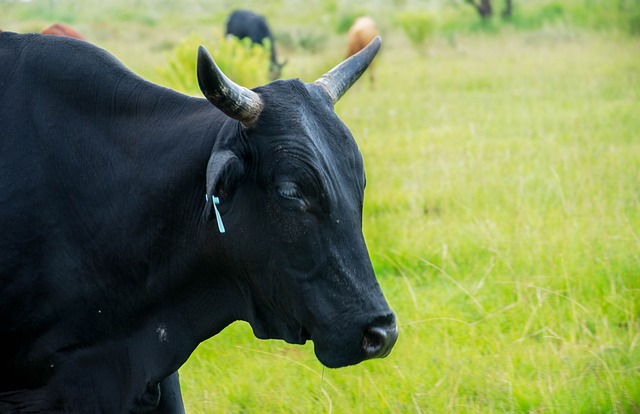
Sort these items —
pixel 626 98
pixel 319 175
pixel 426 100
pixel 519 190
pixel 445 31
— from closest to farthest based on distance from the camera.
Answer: pixel 319 175
pixel 519 190
pixel 626 98
pixel 426 100
pixel 445 31

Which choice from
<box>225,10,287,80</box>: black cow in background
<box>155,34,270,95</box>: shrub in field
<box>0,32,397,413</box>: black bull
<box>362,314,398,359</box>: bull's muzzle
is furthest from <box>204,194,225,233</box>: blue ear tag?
<box>225,10,287,80</box>: black cow in background

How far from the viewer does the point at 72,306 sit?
3055 mm

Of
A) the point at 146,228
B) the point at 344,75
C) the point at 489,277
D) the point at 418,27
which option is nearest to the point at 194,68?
the point at 489,277

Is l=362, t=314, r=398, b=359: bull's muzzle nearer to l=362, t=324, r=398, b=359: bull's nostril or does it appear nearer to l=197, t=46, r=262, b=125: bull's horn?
l=362, t=324, r=398, b=359: bull's nostril

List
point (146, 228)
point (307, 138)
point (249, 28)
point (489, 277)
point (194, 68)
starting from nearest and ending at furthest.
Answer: point (307, 138) → point (146, 228) → point (489, 277) → point (194, 68) → point (249, 28)

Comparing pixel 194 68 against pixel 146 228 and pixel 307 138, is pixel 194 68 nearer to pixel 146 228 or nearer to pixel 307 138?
pixel 146 228

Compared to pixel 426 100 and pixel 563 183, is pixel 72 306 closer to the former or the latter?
pixel 563 183

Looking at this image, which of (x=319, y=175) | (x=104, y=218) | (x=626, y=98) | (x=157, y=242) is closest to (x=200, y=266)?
(x=157, y=242)

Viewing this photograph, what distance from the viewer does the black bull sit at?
278cm

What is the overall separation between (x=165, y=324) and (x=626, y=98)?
9.51m

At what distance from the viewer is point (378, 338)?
8.99 feet

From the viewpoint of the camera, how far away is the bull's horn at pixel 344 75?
316 cm

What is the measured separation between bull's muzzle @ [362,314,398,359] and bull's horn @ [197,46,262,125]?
0.75 metres

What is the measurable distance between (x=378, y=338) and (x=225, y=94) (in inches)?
34.5
